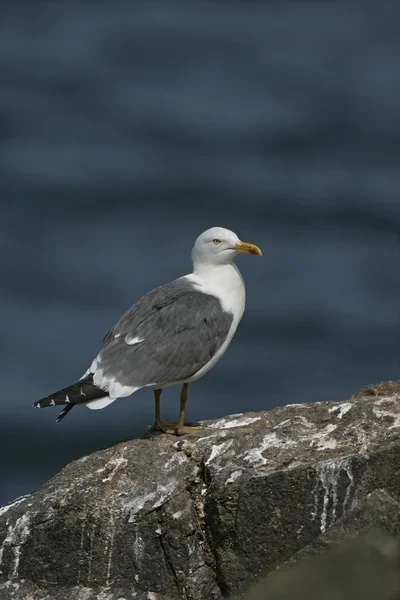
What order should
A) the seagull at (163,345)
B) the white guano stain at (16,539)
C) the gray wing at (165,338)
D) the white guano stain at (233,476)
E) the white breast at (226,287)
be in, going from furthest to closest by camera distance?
the white breast at (226,287)
the gray wing at (165,338)
the seagull at (163,345)
the white guano stain at (16,539)
the white guano stain at (233,476)

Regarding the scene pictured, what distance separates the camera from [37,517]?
8125mm

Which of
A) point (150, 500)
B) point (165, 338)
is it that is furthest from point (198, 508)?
point (165, 338)

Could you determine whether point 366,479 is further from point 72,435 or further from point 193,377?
point 72,435

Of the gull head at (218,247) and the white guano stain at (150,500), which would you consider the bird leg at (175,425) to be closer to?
the gull head at (218,247)

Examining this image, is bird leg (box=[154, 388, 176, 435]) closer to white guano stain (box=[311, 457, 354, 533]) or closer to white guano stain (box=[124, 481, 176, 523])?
white guano stain (box=[124, 481, 176, 523])

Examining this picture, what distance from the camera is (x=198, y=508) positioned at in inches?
312

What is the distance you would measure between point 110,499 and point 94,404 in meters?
1.27

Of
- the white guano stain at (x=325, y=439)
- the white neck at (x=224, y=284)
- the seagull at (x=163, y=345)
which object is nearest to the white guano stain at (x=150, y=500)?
the white guano stain at (x=325, y=439)

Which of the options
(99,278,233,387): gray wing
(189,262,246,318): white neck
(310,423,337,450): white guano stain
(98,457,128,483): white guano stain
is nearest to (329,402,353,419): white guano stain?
(310,423,337,450): white guano stain

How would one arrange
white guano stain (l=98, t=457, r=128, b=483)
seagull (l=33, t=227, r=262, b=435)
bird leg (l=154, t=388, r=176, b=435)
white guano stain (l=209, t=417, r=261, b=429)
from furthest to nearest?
bird leg (l=154, t=388, r=176, b=435) → seagull (l=33, t=227, r=262, b=435) → white guano stain (l=209, t=417, r=261, b=429) → white guano stain (l=98, t=457, r=128, b=483)

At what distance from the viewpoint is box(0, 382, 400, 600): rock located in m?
7.56

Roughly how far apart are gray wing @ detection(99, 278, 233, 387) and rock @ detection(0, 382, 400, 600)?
1.01m

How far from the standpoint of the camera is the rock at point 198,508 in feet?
24.8

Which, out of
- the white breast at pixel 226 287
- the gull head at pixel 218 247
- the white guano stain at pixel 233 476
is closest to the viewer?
the white guano stain at pixel 233 476
